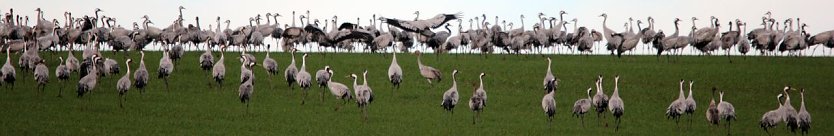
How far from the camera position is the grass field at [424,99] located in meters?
36.1

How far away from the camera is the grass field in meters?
36.1

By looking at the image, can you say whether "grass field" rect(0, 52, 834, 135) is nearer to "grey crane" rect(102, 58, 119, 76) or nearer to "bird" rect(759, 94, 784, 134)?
"grey crane" rect(102, 58, 119, 76)

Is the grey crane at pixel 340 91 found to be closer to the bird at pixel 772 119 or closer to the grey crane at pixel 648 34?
the bird at pixel 772 119

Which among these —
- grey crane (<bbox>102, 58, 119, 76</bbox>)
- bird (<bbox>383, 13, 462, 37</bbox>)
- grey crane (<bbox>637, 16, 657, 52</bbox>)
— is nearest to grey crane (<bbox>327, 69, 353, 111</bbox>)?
grey crane (<bbox>102, 58, 119, 76</bbox>)

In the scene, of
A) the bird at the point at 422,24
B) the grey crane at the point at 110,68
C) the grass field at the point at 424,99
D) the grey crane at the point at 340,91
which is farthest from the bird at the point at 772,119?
the grey crane at the point at 110,68

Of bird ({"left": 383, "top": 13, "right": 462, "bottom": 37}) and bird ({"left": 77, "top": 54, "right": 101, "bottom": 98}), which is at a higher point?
bird ({"left": 383, "top": 13, "right": 462, "bottom": 37})

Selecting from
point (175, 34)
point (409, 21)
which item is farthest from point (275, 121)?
point (175, 34)

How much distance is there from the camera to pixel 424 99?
136 feet

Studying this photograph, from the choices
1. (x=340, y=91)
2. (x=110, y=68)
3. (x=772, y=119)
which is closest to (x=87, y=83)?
(x=110, y=68)

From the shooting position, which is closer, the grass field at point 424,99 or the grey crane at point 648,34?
the grass field at point 424,99

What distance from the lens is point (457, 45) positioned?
5650 cm

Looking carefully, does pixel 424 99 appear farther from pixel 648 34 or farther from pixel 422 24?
pixel 648 34

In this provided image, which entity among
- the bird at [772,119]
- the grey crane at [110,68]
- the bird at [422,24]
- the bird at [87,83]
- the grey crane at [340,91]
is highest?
the bird at [422,24]

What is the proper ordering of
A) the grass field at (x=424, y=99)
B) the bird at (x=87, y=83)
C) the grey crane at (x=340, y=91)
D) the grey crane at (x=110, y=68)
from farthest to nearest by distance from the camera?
the grey crane at (x=110, y=68), the bird at (x=87, y=83), the grey crane at (x=340, y=91), the grass field at (x=424, y=99)
